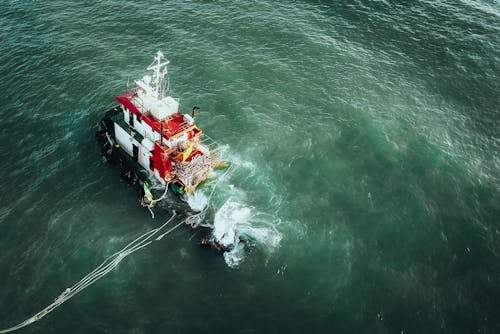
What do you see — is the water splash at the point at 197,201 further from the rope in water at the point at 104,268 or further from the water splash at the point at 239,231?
the water splash at the point at 239,231

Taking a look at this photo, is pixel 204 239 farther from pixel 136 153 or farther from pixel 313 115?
pixel 313 115

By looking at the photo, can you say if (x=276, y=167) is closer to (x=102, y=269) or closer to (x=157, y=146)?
(x=157, y=146)

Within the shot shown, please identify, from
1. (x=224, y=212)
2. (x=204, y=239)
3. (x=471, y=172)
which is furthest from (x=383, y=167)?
(x=204, y=239)

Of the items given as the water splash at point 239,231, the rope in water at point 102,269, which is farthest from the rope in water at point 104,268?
the water splash at point 239,231

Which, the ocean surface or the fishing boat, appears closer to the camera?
the ocean surface

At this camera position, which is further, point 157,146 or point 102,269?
point 157,146

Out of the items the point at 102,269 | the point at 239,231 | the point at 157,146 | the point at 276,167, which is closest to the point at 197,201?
the point at 239,231

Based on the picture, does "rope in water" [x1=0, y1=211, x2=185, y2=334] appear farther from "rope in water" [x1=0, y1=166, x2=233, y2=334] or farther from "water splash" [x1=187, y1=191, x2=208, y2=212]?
"water splash" [x1=187, y1=191, x2=208, y2=212]

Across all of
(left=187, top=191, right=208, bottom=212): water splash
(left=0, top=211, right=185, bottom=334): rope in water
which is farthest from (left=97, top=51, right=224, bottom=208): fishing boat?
(left=0, top=211, right=185, bottom=334): rope in water
